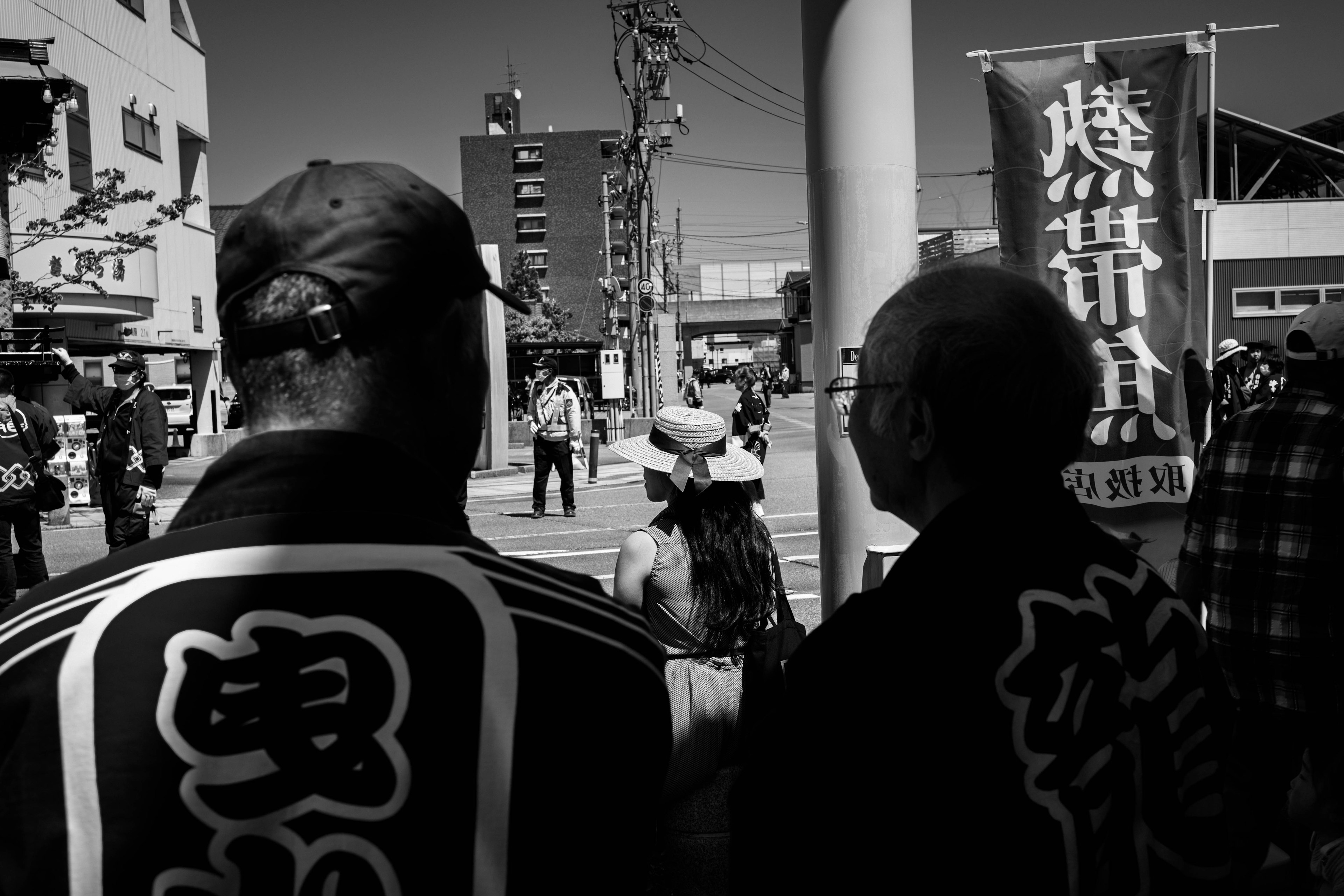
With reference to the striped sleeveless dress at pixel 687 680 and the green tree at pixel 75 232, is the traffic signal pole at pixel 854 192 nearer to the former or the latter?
the striped sleeveless dress at pixel 687 680

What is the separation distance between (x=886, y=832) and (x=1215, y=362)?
14.7m

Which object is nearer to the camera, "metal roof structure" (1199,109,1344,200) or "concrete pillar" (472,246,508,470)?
"concrete pillar" (472,246,508,470)

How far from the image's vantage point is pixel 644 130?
3028 cm

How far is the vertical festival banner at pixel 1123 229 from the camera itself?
15.9ft

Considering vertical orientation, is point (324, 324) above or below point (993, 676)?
above

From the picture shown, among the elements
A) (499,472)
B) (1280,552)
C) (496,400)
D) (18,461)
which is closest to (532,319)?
(496,400)

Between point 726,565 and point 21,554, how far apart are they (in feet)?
26.1

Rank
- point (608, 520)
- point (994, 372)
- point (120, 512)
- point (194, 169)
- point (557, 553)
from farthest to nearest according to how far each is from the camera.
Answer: point (194, 169)
point (608, 520)
point (557, 553)
point (120, 512)
point (994, 372)

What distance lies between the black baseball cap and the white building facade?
21.8 metres

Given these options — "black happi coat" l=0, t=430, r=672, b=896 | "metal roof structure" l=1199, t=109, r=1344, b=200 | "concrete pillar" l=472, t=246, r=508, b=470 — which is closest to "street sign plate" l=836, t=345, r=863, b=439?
"black happi coat" l=0, t=430, r=672, b=896

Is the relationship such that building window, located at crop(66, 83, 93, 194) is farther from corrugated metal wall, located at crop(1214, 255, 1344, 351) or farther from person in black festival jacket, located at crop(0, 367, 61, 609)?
corrugated metal wall, located at crop(1214, 255, 1344, 351)

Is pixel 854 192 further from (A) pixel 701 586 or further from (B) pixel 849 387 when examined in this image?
(B) pixel 849 387

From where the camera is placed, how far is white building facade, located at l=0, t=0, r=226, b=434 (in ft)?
78.8

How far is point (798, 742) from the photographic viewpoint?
143 cm
